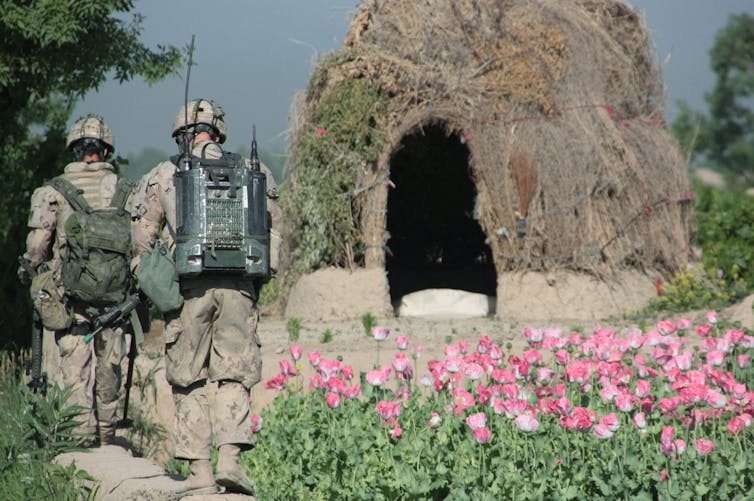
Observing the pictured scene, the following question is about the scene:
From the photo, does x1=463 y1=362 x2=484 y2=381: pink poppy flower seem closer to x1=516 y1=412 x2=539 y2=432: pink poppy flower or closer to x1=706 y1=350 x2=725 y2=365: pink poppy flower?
x1=516 y1=412 x2=539 y2=432: pink poppy flower

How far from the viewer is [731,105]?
34750 millimetres

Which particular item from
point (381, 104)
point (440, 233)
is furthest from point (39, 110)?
point (381, 104)

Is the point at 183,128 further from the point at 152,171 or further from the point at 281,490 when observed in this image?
the point at 281,490

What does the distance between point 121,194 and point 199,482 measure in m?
2.17

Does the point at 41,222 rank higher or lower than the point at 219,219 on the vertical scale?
higher

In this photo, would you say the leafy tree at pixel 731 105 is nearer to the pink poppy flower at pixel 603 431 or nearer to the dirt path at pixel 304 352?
the dirt path at pixel 304 352

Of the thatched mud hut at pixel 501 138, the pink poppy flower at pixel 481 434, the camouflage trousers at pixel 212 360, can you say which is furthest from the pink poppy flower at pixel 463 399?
the thatched mud hut at pixel 501 138

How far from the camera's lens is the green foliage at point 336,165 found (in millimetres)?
12633

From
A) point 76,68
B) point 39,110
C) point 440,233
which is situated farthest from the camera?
point 39,110

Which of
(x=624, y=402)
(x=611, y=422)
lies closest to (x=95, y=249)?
(x=624, y=402)

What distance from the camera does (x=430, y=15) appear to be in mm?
13047

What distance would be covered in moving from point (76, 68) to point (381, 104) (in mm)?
3618

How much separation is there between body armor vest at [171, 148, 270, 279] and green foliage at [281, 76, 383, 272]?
781cm

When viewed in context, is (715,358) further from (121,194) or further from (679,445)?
(121,194)
